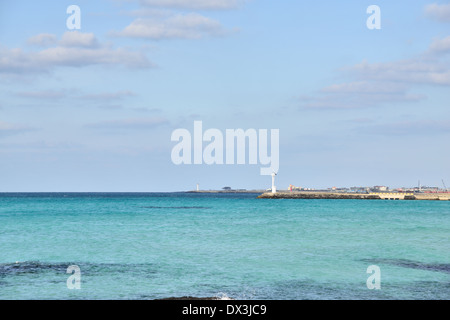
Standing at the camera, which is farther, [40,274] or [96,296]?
[40,274]

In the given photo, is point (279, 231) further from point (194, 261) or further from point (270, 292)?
point (270, 292)

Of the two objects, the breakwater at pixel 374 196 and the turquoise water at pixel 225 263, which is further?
the breakwater at pixel 374 196

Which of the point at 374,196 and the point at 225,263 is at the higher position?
the point at 225,263

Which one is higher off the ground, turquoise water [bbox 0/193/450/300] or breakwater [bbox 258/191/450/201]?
turquoise water [bbox 0/193/450/300]

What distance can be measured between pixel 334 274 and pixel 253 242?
15.0 meters

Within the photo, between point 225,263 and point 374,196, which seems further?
point 374,196

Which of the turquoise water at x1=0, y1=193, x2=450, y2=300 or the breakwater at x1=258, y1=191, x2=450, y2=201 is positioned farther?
the breakwater at x1=258, y1=191, x2=450, y2=201

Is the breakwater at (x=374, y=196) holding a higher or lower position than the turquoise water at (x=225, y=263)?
lower

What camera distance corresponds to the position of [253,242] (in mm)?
40812

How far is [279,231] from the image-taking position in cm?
5041
